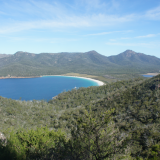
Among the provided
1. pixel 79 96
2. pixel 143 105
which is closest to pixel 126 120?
pixel 143 105

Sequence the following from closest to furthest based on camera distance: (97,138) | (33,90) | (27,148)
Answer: (97,138)
(27,148)
(33,90)

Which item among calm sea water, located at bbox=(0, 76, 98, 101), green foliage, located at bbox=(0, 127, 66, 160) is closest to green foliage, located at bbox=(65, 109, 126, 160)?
green foliage, located at bbox=(0, 127, 66, 160)

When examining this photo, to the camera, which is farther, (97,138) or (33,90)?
(33,90)

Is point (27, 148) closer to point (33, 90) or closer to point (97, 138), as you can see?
point (97, 138)

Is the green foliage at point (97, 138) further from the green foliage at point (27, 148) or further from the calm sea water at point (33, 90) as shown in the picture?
the calm sea water at point (33, 90)

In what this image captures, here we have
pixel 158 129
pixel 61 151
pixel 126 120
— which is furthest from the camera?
pixel 126 120

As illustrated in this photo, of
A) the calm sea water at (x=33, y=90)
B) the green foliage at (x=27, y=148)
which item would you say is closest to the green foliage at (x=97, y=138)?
the green foliage at (x=27, y=148)

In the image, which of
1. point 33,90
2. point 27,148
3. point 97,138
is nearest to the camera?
point 97,138

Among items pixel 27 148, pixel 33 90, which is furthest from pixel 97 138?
pixel 33 90

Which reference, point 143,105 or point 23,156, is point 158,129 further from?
point 23,156

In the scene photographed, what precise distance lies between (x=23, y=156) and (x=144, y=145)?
55.1 ft

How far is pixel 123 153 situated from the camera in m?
9.42

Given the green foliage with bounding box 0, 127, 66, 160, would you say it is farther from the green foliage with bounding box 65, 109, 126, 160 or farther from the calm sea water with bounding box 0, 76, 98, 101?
the calm sea water with bounding box 0, 76, 98, 101

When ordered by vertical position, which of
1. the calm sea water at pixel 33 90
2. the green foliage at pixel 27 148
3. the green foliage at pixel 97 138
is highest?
the green foliage at pixel 97 138
